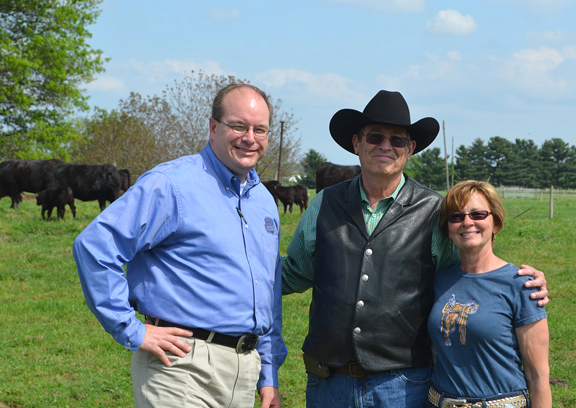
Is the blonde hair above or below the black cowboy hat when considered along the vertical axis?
below

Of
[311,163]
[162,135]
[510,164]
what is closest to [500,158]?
[510,164]

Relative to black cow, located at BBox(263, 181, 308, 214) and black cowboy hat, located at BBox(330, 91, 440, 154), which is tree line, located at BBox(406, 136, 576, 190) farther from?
black cowboy hat, located at BBox(330, 91, 440, 154)

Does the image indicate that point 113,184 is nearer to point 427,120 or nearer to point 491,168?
point 427,120

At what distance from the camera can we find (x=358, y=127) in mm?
3406

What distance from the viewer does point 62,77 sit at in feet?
91.9

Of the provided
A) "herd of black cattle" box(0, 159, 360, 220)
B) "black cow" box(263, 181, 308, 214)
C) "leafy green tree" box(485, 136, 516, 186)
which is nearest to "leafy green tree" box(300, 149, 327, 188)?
"leafy green tree" box(485, 136, 516, 186)

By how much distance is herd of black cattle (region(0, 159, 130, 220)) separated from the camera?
1889 cm

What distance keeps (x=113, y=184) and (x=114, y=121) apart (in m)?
22.0

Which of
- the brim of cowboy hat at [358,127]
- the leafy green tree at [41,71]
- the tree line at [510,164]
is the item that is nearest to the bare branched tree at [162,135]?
the leafy green tree at [41,71]

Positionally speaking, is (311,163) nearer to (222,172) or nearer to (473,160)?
(473,160)

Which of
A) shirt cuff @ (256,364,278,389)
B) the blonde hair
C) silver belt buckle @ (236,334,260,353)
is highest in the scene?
the blonde hair

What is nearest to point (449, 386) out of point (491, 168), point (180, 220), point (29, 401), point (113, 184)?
point (180, 220)

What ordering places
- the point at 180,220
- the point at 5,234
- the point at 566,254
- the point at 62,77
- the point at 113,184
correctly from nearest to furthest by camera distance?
the point at 180,220 → the point at 566,254 → the point at 5,234 → the point at 113,184 → the point at 62,77

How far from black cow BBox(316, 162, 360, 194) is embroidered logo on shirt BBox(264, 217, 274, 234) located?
662 inches
